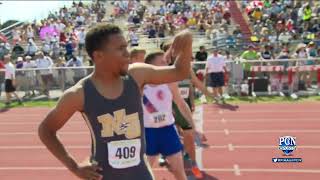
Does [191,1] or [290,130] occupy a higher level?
[191,1]

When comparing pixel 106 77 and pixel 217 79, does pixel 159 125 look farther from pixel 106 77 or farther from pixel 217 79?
pixel 217 79

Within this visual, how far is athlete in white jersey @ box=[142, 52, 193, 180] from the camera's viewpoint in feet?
19.4

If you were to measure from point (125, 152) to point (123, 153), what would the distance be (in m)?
0.01

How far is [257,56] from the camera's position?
55.7 ft

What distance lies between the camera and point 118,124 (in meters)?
3.21

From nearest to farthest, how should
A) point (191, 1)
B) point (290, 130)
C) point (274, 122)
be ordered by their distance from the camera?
point (290, 130) < point (274, 122) < point (191, 1)

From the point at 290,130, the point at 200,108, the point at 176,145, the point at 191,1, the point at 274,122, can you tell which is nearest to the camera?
the point at 176,145

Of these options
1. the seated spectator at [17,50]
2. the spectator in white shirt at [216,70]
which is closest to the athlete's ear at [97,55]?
the spectator in white shirt at [216,70]

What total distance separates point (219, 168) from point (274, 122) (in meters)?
4.16

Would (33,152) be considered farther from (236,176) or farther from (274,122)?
(274,122)

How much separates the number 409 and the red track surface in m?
4.46

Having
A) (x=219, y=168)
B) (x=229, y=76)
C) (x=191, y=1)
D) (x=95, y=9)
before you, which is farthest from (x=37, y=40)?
(x=219, y=168)

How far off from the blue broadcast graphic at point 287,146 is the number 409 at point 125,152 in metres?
5.50

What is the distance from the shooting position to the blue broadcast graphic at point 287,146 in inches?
332
